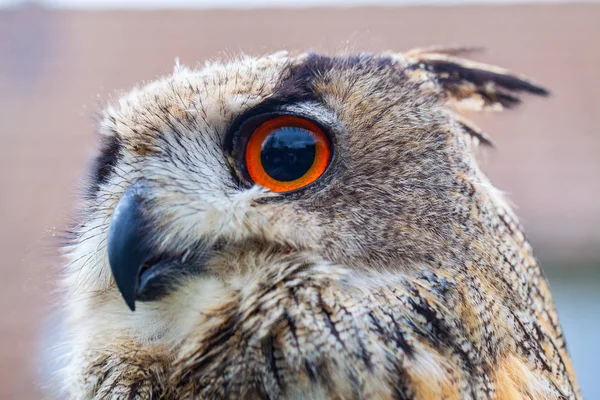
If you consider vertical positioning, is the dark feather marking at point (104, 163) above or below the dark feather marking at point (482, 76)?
below

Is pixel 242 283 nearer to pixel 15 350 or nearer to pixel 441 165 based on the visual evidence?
pixel 441 165

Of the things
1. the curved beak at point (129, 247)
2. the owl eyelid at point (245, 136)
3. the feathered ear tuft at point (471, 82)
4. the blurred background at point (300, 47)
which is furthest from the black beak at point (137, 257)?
the blurred background at point (300, 47)

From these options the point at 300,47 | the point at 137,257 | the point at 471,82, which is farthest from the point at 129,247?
the point at 300,47

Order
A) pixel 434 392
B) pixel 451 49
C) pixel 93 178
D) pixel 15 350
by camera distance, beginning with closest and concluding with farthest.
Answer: pixel 434 392 → pixel 93 178 → pixel 451 49 → pixel 15 350

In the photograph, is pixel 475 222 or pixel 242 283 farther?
pixel 475 222

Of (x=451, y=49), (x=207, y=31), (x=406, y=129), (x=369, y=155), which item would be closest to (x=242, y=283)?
(x=369, y=155)

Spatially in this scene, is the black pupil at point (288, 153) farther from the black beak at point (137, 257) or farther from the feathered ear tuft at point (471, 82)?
the feathered ear tuft at point (471, 82)

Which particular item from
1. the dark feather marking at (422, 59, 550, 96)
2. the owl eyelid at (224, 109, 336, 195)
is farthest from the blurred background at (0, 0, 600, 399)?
the owl eyelid at (224, 109, 336, 195)

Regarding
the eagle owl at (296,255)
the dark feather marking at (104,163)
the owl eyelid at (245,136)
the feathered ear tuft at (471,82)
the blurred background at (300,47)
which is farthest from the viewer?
the blurred background at (300,47)
